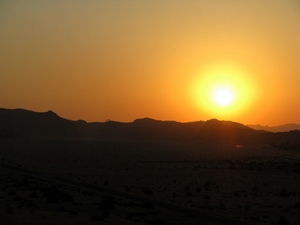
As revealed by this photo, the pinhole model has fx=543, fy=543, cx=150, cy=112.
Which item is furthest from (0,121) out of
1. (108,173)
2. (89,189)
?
(89,189)

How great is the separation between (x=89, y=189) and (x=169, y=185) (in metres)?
6.89

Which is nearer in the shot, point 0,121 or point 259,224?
point 259,224

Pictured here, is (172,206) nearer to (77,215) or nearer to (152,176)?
(77,215)

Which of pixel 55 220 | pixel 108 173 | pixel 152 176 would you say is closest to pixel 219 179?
pixel 152 176

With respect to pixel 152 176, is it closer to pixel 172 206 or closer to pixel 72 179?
pixel 72 179

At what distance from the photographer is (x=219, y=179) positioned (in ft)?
146

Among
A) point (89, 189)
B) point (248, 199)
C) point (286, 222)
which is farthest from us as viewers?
point (89, 189)

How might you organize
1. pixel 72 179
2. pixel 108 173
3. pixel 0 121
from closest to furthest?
1. pixel 72 179
2. pixel 108 173
3. pixel 0 121

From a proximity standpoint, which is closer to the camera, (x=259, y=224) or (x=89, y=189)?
(x=259, y=224)

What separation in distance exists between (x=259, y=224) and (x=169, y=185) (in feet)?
54.8

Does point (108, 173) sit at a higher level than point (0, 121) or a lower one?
lower

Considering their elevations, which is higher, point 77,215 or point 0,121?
point 0,121

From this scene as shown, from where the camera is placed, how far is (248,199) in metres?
30.8

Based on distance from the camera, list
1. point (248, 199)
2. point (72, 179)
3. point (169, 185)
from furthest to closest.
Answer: point (72, 179) → point (169, 185) → point (248, 199)
